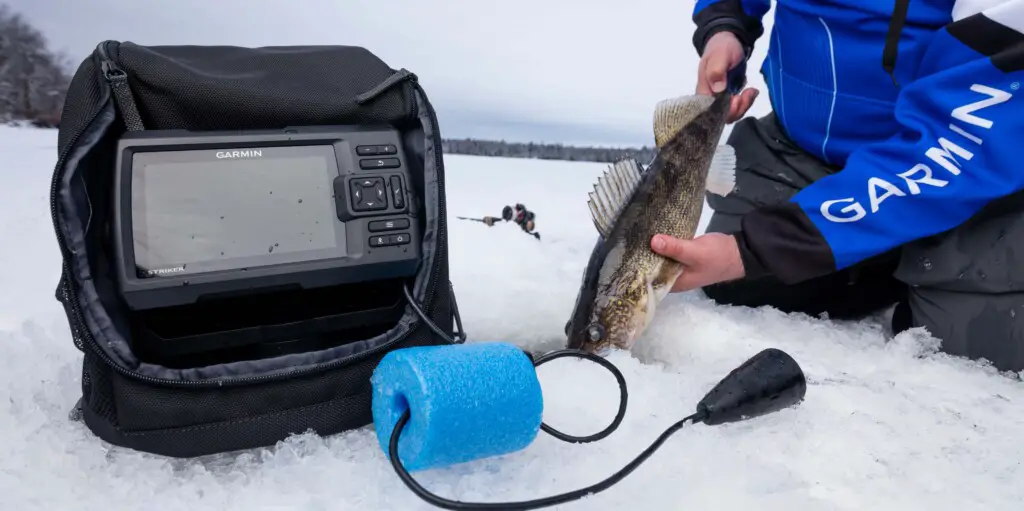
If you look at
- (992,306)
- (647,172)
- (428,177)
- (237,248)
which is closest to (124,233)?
(237,248)

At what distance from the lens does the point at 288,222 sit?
108 cm

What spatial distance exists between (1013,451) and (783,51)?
1586 mm

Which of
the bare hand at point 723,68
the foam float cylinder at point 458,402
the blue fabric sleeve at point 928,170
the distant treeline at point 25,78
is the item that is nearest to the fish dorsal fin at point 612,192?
the blue fabric sleeve at point 928,170

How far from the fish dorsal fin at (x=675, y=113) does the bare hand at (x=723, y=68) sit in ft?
0.67

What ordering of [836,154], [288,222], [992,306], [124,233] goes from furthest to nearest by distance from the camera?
[836,154]
[992,306]
[288,222]
[124,233]

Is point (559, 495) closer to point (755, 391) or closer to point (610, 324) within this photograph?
point (755, 391)

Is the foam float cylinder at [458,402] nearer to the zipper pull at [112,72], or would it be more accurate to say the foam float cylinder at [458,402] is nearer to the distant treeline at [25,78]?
the zipper pull at [112,72]

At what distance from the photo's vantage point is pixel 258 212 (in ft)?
3.47

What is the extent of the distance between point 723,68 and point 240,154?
1862 mm

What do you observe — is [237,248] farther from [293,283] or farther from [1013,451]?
[1013,451]

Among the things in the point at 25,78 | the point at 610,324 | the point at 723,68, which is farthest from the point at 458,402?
the point at 25,78

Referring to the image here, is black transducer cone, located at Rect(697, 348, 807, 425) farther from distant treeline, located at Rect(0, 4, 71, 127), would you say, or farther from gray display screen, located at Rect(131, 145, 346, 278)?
distant treeline, located at Rect(0, 4, 71, 127)

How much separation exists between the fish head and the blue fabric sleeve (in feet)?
1.21

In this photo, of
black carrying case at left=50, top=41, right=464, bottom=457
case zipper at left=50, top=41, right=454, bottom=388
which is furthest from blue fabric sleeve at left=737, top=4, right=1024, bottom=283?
case zipper at left=50, top=41, right=454, bottom=388
